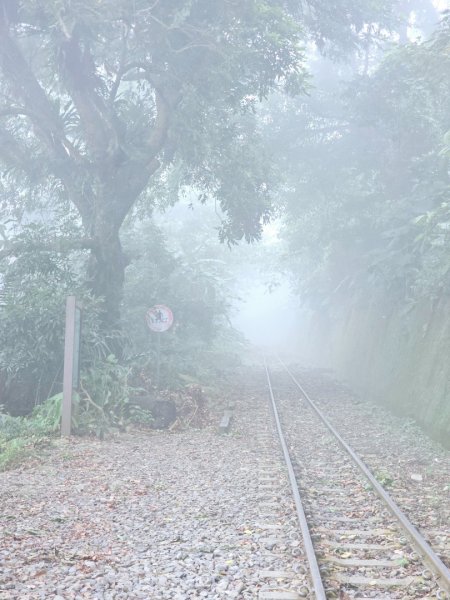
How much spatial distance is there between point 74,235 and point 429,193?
30.7ft

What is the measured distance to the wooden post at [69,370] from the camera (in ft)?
39.8

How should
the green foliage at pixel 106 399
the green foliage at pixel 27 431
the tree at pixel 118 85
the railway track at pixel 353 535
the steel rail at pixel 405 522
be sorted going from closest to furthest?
the railway track at pixel 353 535 → the steel rail at pixel 405 522 → the green foliage at pixel 27 431 → the green foliage at pixel 106 399 → the tree at pixel 118 85

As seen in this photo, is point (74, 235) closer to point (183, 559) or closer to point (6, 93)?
point (6, 93)

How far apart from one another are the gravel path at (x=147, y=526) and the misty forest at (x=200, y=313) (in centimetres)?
4

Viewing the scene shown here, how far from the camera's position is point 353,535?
6.66 metres

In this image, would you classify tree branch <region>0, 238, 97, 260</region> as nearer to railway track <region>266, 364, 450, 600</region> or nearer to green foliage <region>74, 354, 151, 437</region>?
green foliage <region>74, 354, 151, 437</region>

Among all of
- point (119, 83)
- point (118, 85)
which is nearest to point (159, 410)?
point (118, 85)

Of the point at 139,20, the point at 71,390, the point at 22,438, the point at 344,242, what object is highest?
the point at 139,20

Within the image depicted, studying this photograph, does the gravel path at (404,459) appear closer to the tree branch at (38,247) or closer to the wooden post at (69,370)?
the wooden post at (69,370)

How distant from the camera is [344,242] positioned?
27.3 meters

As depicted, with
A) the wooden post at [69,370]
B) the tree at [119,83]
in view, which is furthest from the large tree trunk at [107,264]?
the wooden post at [69,370]

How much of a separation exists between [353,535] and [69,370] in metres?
7.01

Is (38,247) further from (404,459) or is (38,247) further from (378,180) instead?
(378,180)

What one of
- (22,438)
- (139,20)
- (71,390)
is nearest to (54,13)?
(139,20)
